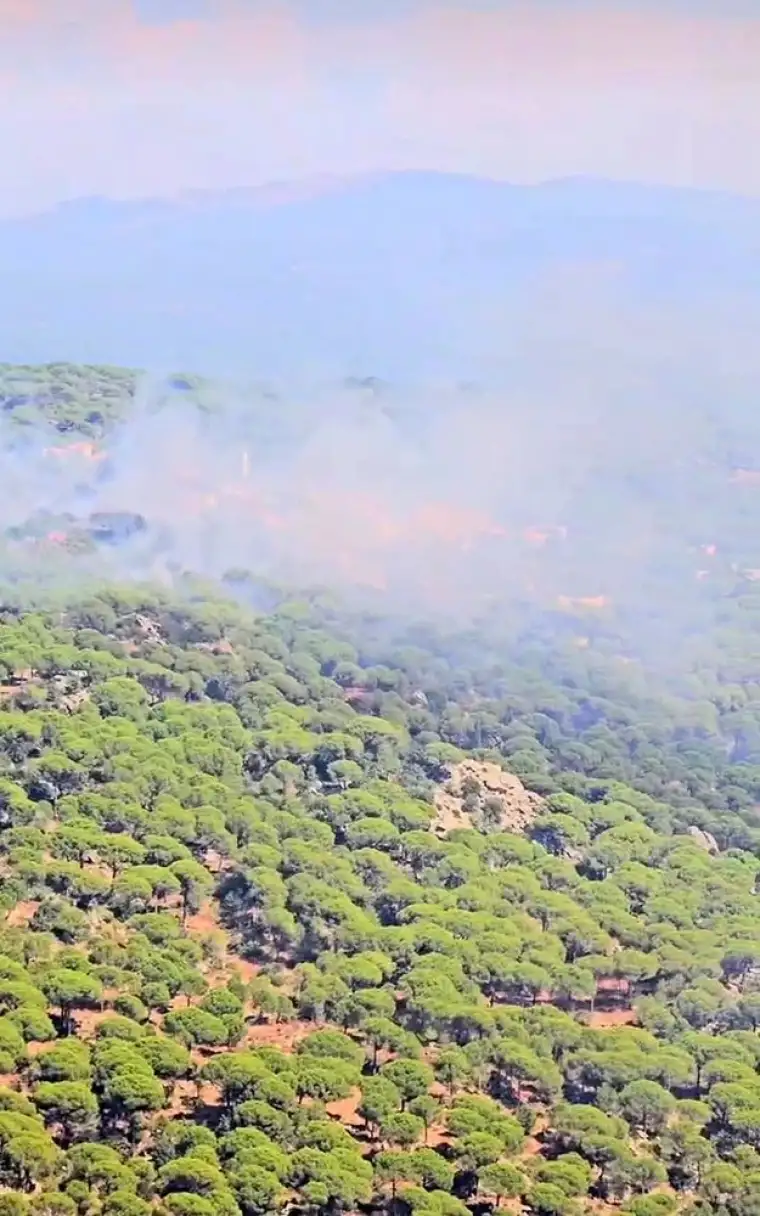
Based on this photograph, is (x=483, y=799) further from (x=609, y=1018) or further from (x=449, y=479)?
(x=449, y=479)

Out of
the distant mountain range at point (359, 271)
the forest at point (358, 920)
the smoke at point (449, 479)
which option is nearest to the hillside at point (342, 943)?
the forest at point (358, 920)

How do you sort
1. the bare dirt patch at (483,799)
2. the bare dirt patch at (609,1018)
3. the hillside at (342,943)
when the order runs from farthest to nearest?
the bare dirt patch at (483,799)
the bare dirt patch at (609,1018)
the hillside at (342,943)

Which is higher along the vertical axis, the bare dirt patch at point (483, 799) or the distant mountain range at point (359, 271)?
the distant mountain range at point (359, 271)

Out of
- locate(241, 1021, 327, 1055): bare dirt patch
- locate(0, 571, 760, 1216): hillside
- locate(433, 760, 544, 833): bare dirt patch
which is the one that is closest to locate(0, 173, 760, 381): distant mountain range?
locate(0, 571, 760, 1216): hillside

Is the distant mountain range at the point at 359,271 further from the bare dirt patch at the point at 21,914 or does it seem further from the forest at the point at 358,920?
the bare dirt patch at the point at 21,914

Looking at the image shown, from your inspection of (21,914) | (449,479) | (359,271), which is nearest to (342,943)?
(21,914)

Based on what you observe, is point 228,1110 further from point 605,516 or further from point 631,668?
point 605,516
